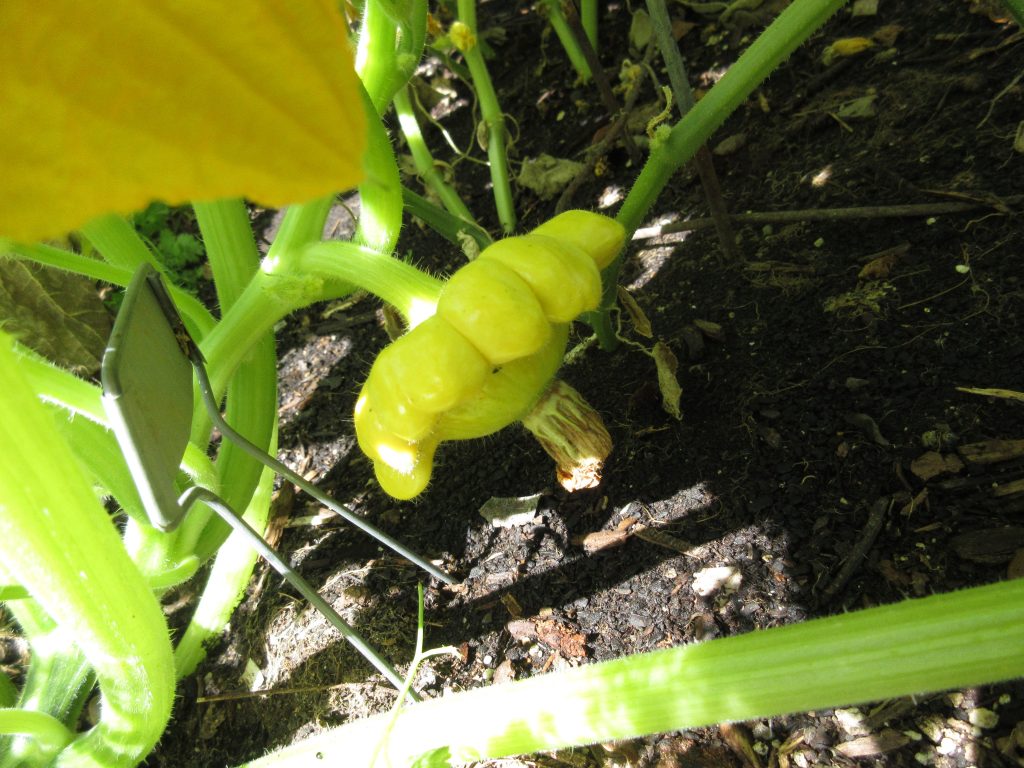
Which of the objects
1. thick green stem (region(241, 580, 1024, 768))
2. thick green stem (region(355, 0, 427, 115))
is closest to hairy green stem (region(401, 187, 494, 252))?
thick green stem (region(355, 0, 427, 115))

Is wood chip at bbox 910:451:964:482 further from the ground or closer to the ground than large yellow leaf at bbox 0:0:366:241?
closer to the ground

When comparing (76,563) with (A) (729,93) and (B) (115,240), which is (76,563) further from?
(A) (729,93)

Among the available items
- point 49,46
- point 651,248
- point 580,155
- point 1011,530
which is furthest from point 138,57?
point 580,155

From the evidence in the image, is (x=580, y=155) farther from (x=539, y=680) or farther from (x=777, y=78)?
(x=539, y=680)

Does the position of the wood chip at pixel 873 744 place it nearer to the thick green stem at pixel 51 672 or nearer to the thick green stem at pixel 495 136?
the thick green stem at pixel 51 672

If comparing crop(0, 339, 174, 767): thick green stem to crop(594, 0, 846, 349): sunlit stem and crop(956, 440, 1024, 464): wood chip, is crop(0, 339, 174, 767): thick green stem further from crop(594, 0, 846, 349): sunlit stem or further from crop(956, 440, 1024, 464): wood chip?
crop(956, 440, 1024, 464): wood chip

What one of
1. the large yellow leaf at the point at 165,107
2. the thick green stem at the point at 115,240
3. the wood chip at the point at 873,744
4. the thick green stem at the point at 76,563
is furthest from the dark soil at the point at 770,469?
the large yellow leaf at the point at 165,107
